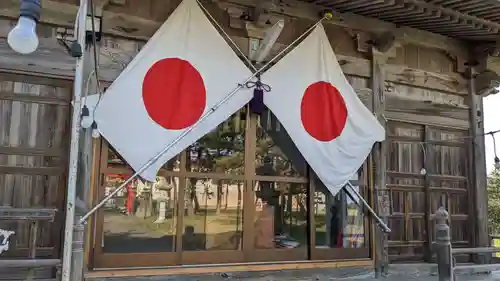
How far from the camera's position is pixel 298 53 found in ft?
20.1

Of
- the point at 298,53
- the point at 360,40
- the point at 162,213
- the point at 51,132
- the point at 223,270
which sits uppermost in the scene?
the point at 360,40

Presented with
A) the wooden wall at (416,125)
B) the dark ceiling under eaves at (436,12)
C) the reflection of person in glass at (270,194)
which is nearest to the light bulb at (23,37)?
the wooden wall at (416,125)

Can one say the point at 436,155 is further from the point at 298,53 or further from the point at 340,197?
the point at 298,53

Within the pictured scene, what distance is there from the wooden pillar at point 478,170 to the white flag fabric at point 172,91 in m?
4.33

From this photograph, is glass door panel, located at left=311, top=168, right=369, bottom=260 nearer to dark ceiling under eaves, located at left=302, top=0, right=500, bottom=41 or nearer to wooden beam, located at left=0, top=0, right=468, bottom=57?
wooden beam, located at left=0, top=0, right=468, bottom=57

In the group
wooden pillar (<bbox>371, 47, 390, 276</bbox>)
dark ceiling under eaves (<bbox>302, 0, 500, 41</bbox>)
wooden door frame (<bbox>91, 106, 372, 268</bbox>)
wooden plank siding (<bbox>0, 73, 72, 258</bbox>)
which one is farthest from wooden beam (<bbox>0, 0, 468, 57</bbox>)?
wooden door frame (<bbox>91, 106, 372, 268</bbox>)

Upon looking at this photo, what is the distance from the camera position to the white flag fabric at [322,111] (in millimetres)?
5902

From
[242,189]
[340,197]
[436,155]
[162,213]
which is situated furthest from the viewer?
[436,155]

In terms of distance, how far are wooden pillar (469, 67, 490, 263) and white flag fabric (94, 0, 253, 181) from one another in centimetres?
433

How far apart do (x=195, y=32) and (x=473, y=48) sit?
500 centimetres

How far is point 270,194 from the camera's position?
6.01 metres

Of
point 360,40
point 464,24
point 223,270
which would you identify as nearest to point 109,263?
point 223,270

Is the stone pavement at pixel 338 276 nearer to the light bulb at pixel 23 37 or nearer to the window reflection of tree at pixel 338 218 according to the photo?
the window reflection of tree at pixel 338 218

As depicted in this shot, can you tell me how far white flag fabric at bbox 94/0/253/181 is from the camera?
5.07 meters
